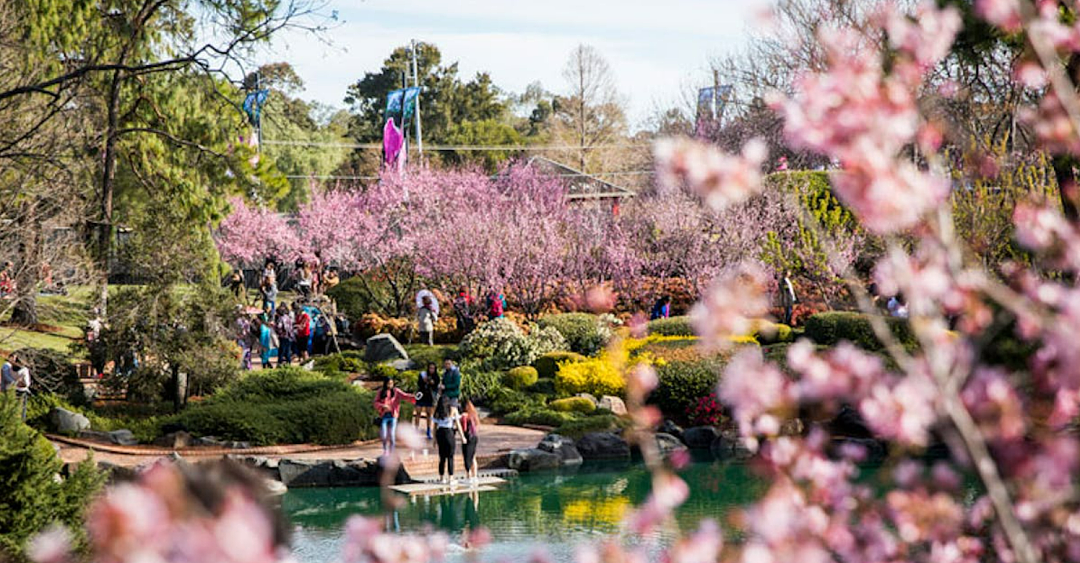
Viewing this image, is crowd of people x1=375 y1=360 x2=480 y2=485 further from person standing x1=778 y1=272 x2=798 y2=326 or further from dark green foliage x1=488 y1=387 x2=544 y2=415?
person standing x1=778 y1=272 x2=798 y2=326

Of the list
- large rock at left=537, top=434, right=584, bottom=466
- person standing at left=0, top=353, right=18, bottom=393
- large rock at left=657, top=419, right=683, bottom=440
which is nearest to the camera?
person standing at left=0, top=353, right=18, bottom=393

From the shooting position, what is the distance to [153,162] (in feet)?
88.5

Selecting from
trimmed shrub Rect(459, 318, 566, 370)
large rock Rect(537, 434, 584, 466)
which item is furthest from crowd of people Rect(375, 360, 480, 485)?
trimmed shrub Rect(459, 318, 566, 370)

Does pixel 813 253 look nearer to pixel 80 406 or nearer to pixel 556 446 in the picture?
pixel 556 446

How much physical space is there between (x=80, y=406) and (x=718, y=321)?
2230 cm

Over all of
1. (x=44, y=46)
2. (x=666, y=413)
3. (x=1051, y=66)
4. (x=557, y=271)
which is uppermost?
(x=44, y=46)

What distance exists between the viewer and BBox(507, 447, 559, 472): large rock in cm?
2111

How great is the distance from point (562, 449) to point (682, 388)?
3.94 m

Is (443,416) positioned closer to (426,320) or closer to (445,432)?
(445,432)

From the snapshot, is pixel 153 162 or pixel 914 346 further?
pixel 153 162

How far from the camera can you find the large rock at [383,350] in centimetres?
3050

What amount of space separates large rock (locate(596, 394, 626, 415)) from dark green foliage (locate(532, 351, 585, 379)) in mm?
2627

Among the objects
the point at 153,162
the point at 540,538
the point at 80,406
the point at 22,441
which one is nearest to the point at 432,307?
the point at 153,162

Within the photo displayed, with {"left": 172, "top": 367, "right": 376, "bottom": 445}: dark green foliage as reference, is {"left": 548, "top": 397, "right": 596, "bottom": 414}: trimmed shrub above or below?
below
